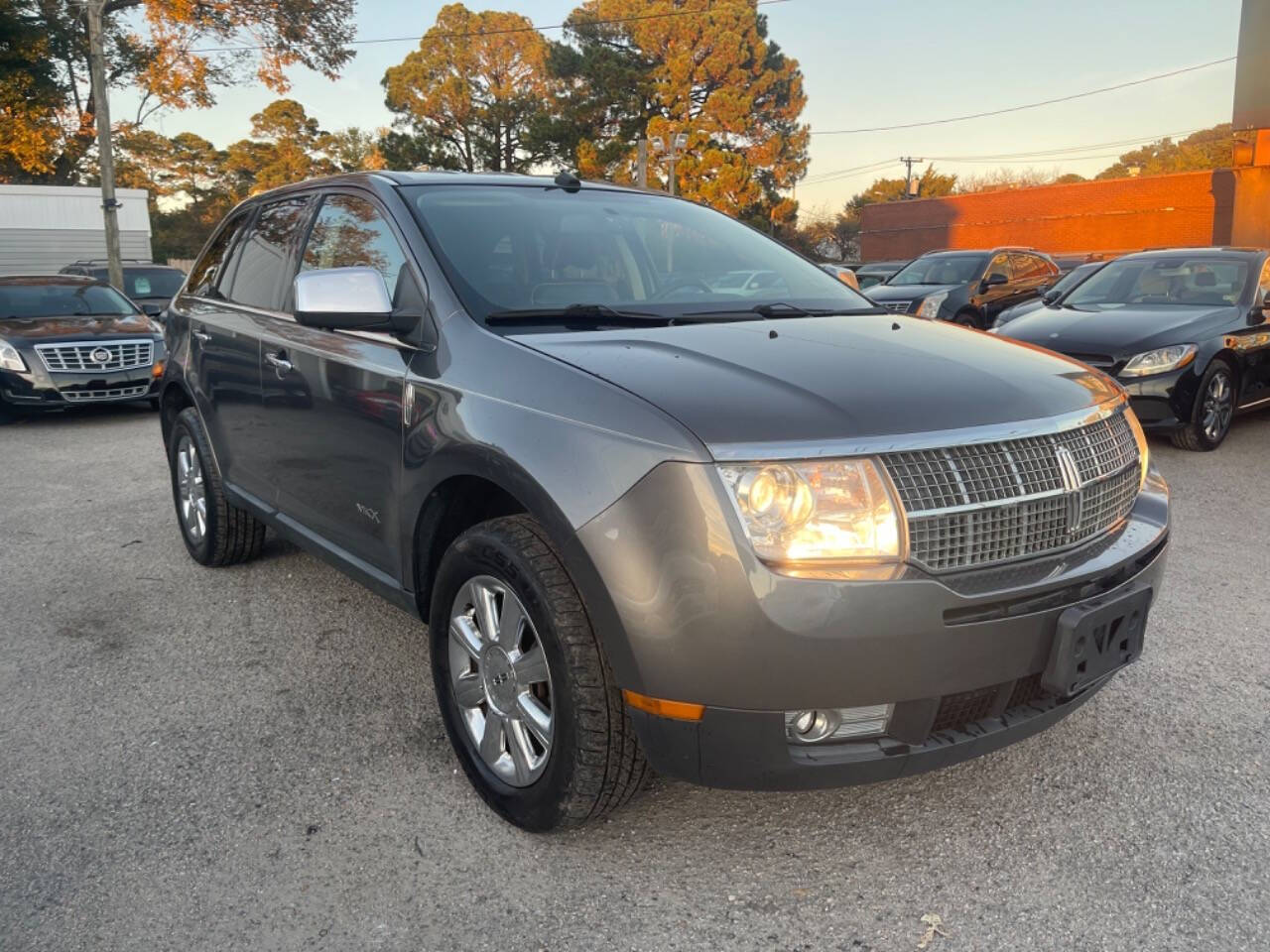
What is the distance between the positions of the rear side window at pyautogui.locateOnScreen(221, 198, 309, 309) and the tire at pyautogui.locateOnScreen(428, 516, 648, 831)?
1823 mm

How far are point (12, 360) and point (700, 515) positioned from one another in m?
9.62

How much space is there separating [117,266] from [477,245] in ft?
60.9

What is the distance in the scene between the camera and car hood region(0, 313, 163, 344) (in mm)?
9727

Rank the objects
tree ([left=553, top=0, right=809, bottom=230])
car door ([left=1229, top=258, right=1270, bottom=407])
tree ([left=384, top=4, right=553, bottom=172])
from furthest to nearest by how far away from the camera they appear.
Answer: tree ([left=384, top=4, right=553, bottom=172]) → tree ([left=553, top=0, right=809, bottom=230]) → car door ([left=1229, top=258, right=1270, bottom=407])

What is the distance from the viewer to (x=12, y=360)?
9.53 metres

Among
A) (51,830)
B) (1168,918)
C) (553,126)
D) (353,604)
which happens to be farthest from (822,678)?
(553,126)

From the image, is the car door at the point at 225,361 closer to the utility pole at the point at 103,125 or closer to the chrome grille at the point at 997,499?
the chrome grille at the point at 997,499

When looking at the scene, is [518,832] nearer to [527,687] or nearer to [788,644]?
[527,687]

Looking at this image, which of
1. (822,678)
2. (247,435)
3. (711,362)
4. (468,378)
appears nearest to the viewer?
(822,678)

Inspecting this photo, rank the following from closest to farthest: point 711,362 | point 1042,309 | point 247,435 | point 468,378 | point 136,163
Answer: point 711,362, point 468,378, point 247,435, point 1042,309, point 136,163

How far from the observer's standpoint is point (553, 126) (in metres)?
43.8

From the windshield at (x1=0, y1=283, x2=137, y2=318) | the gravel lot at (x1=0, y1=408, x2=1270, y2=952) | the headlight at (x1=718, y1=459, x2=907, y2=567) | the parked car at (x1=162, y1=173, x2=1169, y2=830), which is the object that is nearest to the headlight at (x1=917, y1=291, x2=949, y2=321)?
the gravel lot at (x1=0, y1=408, x2=1270, y2=952)

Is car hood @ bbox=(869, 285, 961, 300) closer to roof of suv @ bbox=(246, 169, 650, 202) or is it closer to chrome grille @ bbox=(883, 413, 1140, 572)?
roof of suv @ bbox=(246, 169, 650, 202)

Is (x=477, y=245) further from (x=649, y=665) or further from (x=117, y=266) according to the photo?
(x=117, y=266)
